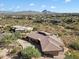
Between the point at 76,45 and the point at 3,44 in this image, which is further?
the point at 76,45

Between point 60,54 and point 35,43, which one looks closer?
point 60,54

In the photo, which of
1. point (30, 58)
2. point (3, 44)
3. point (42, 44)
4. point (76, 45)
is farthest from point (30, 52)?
point (76, 45)

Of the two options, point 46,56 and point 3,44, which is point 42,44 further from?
point 3,44

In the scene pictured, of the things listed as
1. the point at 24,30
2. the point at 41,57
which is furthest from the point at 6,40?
the point at 24,30

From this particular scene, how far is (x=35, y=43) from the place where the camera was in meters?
21.7

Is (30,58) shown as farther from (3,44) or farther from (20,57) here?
(3,44)

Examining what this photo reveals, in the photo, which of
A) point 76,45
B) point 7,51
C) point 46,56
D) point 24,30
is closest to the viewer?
point 46,56

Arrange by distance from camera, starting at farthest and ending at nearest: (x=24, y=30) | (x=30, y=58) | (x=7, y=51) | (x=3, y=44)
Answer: (x=24, y=30)
(x=3, y=44)
(x=7, y=51)
(x=30, y=58)

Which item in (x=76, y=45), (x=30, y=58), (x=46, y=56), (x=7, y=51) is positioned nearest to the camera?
(x=30, y=58)

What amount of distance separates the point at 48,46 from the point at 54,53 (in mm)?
1048

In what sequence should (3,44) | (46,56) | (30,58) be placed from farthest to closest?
1. (3,44)
2. (46,56)
3. (30,58)

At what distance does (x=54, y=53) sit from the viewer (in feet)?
59.3

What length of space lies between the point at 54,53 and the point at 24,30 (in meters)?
14.2

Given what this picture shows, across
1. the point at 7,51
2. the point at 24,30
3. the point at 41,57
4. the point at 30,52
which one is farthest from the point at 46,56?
the point at 24,30
